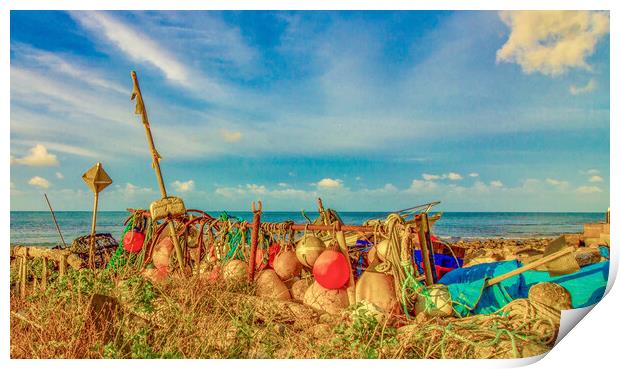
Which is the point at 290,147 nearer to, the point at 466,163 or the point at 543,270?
the point at 466,163

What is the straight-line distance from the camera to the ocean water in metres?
Answer: 28.7

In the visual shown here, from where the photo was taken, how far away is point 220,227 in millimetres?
6191

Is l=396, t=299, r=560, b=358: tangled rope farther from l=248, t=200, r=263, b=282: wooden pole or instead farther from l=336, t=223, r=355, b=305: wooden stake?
l=248, t=200, r=263, b=282: wooden pole

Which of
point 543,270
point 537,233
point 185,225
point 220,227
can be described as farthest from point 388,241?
point 537,233

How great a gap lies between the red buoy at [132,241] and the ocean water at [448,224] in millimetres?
20436

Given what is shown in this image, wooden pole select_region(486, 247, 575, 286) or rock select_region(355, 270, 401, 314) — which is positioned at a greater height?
wooden pole select_region(486, 247, 575, 286)

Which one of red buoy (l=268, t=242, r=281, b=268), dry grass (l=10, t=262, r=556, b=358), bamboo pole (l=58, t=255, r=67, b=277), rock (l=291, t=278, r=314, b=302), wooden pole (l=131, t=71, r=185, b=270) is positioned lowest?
dry grass (l=10, t=262, r=556, b=358)

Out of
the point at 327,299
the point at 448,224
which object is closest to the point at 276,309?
the point at 327,299

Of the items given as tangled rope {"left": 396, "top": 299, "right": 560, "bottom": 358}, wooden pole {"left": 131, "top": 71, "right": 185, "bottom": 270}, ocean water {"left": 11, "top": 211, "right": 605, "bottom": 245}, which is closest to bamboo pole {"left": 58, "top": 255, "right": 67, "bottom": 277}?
wooden pole {"left": 131, "top": 71, "right": 185, "bottom": 270}

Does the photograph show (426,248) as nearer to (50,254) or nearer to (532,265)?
(532,265)

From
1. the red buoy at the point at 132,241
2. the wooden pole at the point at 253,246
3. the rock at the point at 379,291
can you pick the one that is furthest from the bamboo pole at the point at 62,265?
the rock at the point at 379,291

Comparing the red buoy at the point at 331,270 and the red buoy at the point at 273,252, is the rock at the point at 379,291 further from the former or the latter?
the red buoy at the point at 273,252

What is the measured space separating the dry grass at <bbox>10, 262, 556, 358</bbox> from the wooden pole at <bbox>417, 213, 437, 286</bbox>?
0.86 m
